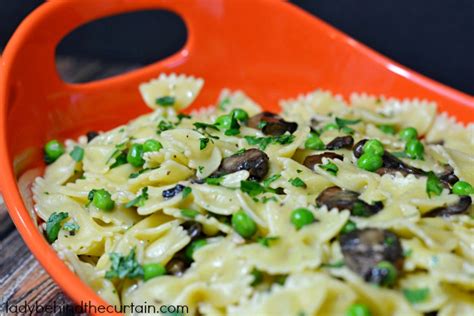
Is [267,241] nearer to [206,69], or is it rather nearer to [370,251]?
[370,251]

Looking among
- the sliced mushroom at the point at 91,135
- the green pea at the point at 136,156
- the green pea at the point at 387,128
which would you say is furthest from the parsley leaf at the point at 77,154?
the green pea at the point at 387,128

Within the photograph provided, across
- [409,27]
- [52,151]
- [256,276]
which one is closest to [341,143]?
[256,276]

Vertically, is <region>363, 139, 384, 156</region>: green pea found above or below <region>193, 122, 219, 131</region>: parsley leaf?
Result: above

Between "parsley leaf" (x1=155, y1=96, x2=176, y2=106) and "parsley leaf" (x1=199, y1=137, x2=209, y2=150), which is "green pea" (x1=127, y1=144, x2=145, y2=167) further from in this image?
"parsley leaf" (x1=155, y1=96, x2=176, y2=106)

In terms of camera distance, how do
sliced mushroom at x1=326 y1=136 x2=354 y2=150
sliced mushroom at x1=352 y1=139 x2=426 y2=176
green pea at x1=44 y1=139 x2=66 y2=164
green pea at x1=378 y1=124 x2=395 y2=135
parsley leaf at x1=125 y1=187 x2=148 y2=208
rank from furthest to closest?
green pea at x1=378 y1=124 x2=395 y2=135
green pea at x1=44 y1=139 x2=66 y2=164
sliced mushroom at x1=326 y1=136 x2=354 y2=150
sliced mushroom at x1=352 y1=139 x2=426 y2=176
parsley leaf at x1=125 y1=187 x2=148 y2=208

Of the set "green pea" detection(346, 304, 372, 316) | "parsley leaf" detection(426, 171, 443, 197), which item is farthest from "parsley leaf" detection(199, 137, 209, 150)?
"green pea" detection(346, 304, 372, 316)

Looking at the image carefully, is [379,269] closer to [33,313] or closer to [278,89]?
[33,313]

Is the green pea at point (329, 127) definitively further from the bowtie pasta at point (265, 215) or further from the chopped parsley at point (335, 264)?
the chopped parsley at point (335, 264)

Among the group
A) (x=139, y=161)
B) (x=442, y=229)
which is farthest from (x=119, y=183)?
(x=442, y=229)
